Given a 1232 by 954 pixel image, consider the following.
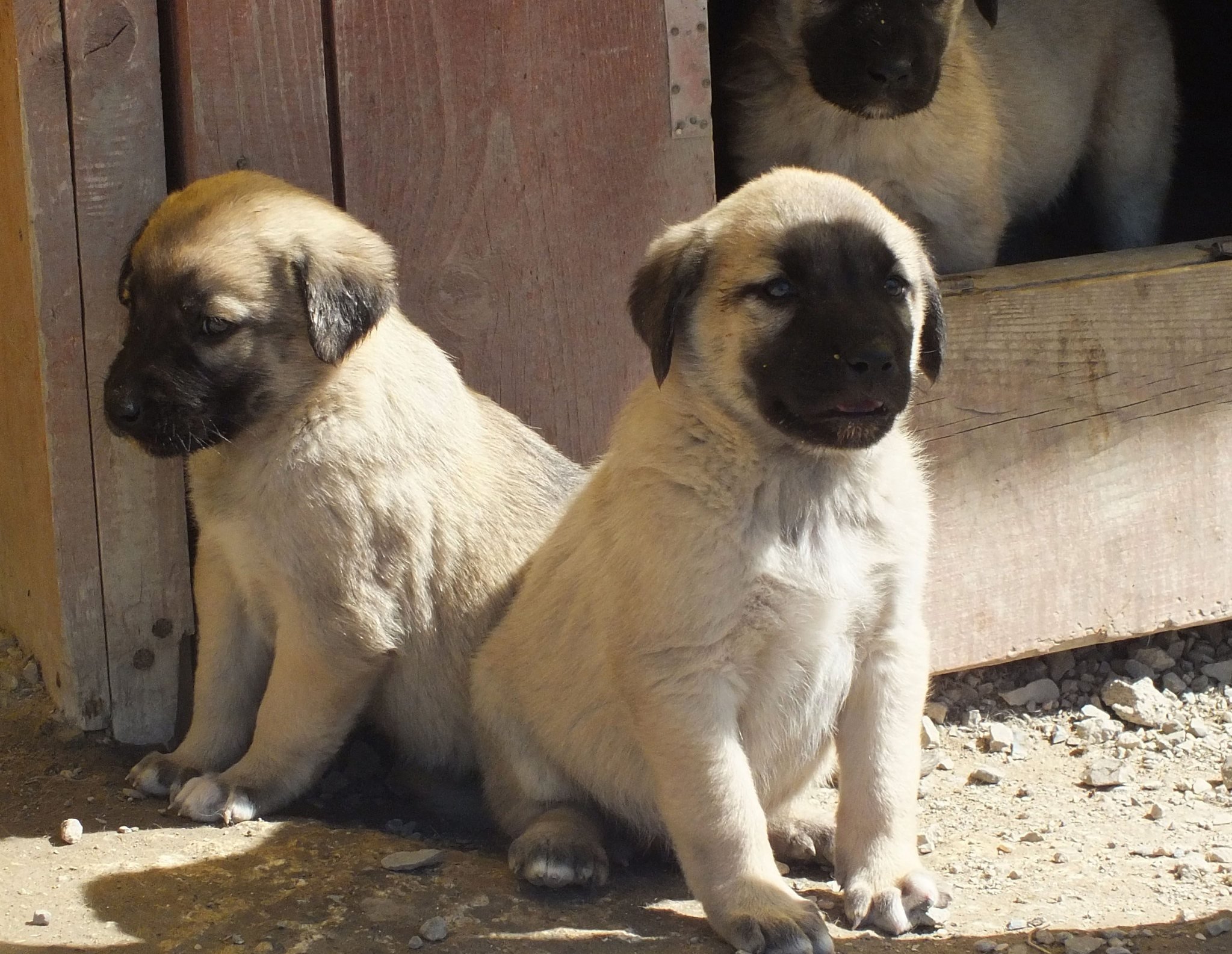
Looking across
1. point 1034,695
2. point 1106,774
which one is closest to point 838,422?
point 1106,774

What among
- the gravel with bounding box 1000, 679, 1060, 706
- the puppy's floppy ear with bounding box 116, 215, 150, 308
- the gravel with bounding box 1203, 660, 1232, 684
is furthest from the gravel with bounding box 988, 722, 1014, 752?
the puppy's floppy ear with bounding box 116, 215, 150, 308

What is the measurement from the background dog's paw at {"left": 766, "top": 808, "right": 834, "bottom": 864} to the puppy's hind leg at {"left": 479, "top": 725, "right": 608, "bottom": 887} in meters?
0.47

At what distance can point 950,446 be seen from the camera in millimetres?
4992

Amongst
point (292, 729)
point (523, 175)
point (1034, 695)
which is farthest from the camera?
point (1034, 695)

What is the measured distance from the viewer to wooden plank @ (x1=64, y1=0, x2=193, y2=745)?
4.37 m

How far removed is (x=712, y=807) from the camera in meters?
3.41

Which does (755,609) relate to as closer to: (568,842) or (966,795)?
(568,842)

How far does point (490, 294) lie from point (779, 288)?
1393 mm

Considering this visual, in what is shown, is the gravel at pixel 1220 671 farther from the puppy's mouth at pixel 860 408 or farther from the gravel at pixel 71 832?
the gravel at pixel 71 832

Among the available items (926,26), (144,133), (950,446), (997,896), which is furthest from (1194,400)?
(144,133)

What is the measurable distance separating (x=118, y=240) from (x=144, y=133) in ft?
1.06

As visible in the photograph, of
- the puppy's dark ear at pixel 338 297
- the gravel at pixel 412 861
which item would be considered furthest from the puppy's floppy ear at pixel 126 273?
the gravel at pixel 412 861

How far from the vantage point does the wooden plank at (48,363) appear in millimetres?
4328

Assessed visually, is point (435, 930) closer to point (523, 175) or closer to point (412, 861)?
point (412, 861)
